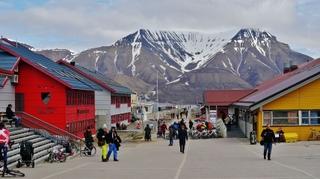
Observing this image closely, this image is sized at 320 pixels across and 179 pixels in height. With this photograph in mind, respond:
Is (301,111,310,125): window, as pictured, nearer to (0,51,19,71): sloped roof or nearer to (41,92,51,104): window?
(41,92,51,104): window

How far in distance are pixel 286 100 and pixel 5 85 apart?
19.0 metres

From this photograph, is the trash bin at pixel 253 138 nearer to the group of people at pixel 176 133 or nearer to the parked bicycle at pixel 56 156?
the group of people at pixel 176 133

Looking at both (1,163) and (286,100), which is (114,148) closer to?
(1,163)

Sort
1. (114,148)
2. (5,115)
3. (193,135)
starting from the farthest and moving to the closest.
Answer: (193,135) → (5,115) → (114,148)

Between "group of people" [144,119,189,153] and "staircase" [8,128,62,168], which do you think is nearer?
"staircase" [8,128,62,168]

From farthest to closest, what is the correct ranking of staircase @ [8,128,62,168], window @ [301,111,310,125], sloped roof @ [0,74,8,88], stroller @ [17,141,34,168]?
1. window @ [301,111,310,125]
2. sloped roof @ [0,74,8,88]
3. staircase @ [8,128,62,168]
4. stroller @ [17,141,34,168]

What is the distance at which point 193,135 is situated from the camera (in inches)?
2073

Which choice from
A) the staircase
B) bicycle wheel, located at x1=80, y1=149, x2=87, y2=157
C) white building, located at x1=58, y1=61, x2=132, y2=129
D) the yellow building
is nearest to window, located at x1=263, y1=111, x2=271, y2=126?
the yellow building

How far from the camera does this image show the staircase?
2531 cm

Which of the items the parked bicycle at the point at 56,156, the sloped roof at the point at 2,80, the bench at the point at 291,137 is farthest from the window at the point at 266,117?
the parked bicycle at the point at 56,156

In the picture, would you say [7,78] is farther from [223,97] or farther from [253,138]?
[223,97]

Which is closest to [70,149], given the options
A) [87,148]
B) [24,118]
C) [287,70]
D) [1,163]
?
[87,148]

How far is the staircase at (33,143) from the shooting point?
2531 cm

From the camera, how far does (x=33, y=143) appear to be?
30.8 meters
